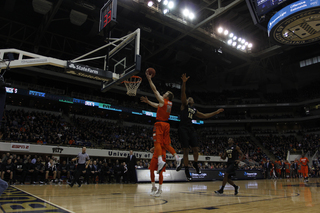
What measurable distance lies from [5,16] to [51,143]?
516 inches

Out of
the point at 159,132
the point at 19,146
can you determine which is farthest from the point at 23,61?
the point at 19,146

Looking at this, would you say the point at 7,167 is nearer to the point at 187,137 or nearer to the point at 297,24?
the point at 187,137

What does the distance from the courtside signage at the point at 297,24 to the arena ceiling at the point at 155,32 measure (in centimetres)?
534

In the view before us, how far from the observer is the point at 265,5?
13.8 m

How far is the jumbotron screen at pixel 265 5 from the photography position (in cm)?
1307

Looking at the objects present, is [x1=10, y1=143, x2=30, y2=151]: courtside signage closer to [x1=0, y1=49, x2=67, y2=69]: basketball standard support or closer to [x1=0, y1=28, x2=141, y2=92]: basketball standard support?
[x1=0, y1=28, x2=141, y2=92]: basketball standard support

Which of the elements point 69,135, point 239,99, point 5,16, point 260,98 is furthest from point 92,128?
point 260,98

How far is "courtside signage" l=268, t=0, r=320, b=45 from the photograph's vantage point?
1123 cm

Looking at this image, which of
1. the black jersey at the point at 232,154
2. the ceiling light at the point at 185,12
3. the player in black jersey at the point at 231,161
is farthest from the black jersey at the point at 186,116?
the ceiling light at the point at 185,12

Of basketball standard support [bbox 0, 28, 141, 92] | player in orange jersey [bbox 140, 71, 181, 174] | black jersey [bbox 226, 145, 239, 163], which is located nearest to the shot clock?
basketball standard support [bbox 0, 28, 141, 92]

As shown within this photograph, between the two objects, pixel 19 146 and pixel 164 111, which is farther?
pixel 19 146

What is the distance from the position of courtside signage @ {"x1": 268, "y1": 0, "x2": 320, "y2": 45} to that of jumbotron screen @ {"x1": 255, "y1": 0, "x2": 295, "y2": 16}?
2.65 feet

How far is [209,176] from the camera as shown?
54.6 feet

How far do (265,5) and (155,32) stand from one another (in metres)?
10.7
